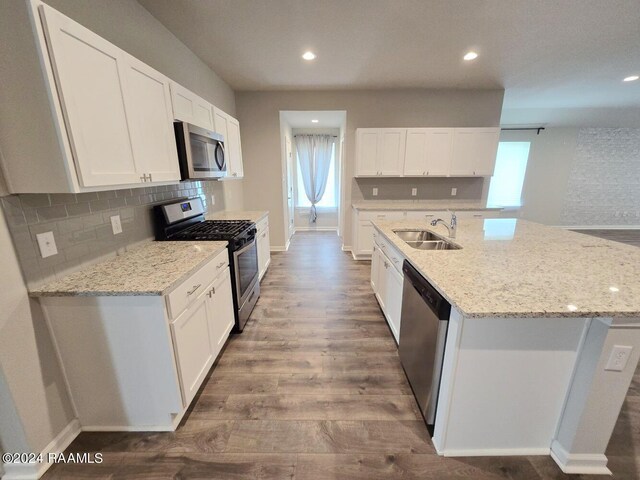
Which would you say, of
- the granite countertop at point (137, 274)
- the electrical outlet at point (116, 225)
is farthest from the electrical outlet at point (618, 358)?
the electrical outlet at point (116, 225)

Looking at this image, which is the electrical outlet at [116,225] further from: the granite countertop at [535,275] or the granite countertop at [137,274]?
the granite countertop at [535,275]

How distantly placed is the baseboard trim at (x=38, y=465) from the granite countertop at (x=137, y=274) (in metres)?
0.85

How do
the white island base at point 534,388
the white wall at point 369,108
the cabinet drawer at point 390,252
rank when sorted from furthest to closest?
the white wall at point 369,108 < the cabinet drawer at point 390,252 < the white island base at point 534,388

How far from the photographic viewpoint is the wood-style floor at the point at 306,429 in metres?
1.32

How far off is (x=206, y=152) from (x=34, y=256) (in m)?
1.44

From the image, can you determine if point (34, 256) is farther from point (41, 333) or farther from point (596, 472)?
point (596, 472)

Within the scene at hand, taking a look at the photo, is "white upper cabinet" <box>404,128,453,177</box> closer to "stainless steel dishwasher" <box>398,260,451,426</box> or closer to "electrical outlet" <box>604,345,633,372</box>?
"stainless steel dishwasher" <box>398,260,451,426</box>

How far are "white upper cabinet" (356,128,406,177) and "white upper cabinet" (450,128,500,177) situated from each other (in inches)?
35.3

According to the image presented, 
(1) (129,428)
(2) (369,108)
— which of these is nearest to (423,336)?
(1) (129,428)

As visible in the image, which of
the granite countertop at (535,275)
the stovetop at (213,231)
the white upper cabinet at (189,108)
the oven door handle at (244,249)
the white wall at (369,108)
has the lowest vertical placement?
the oven door handle at (244,249)

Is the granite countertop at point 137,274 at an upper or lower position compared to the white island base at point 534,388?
Result: upper

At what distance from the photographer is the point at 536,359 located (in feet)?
4.00

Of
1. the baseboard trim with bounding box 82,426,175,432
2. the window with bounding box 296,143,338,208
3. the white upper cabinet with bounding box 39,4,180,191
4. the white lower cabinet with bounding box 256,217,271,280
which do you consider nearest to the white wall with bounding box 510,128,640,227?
the window with bounding box 296,143,338,208

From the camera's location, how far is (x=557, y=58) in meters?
3.00
